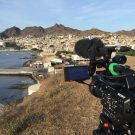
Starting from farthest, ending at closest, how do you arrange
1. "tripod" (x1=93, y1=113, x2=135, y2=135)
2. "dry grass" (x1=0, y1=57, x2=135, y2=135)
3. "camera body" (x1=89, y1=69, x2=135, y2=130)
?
"dry grass" (x1=0, y1=57, x2=135, y2=135), "tripod" (x1=93, y1=113, x2=135, y2=135), "camera body" (x1=89, y1=69, x2=135, y2=130)

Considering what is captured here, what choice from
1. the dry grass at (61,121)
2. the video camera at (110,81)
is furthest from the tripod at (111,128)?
the dry grass at (61,121)

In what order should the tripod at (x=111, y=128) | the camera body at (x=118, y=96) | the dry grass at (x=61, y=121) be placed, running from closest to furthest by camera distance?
the camera body at (x=118, y=96)
the tripod at (x=111, y=128)
the dry grass at (x=61, y=121)

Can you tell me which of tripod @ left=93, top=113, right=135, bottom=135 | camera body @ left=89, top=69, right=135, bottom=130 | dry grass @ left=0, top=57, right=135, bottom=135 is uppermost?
camera body @ left=89, top=69, right=135, bottom=130

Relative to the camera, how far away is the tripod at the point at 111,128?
2.20 m

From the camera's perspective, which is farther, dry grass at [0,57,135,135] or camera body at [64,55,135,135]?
dry grass at [0,57,135,135]

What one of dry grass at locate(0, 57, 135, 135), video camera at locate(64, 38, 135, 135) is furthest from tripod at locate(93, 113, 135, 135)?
dry grass at locate(0, 57, 135, 135)

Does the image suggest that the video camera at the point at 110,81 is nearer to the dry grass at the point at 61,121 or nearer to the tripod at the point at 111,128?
the tripod at the point at 111,128

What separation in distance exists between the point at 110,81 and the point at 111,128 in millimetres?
385

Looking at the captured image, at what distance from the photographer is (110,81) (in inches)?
87.7

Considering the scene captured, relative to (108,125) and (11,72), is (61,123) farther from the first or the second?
(11,72)

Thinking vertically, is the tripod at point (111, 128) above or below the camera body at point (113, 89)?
below

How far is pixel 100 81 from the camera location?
7.73 ft

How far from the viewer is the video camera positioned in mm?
2105

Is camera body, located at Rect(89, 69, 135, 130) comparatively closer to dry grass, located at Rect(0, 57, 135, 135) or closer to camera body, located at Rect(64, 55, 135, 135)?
camera body, located at Rect(64, 55, 135, 135)
